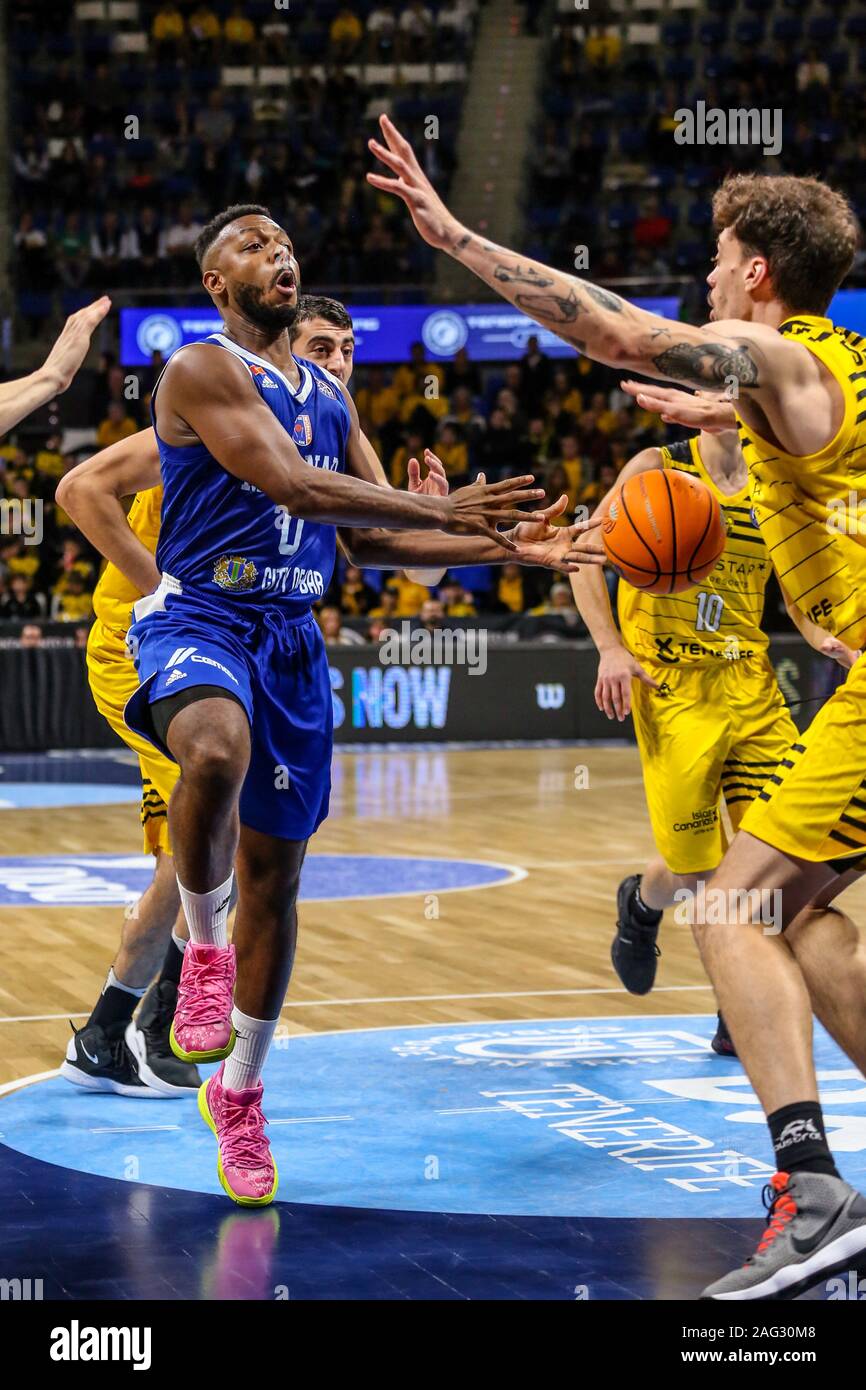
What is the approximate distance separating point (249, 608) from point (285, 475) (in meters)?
0.43

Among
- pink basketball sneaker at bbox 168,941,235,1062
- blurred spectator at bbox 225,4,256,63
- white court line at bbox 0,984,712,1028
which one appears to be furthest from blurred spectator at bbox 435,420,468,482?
pink basketball sneaker at bbox 168,941,235,1062

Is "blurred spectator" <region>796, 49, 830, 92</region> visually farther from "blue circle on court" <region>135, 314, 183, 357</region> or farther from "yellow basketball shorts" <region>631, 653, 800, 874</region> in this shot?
"yellow basketball shorts" <region>631, 653, 800, 874</region>

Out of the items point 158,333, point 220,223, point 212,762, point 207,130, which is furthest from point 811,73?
point 212,762

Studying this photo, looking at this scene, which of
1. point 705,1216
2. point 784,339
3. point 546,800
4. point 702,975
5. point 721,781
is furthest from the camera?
point 546,800

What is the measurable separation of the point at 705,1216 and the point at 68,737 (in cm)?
1338

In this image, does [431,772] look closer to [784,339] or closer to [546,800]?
[546,800]

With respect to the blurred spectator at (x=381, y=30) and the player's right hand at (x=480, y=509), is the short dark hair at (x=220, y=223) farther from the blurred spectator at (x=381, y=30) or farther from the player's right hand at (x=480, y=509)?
the blurred spectator at (x=381, y=30)

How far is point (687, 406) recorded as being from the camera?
383 cm

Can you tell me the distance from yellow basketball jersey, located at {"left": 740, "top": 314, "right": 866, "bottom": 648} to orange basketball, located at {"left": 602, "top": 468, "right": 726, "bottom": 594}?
800 millimetres

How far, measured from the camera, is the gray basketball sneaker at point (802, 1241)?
141 inches

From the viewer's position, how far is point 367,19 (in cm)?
2503

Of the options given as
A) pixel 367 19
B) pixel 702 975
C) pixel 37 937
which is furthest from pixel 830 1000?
pixel 367 19

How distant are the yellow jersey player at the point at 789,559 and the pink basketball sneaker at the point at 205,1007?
1.10 m

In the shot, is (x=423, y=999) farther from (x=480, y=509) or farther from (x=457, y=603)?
(x=457, y=603)
